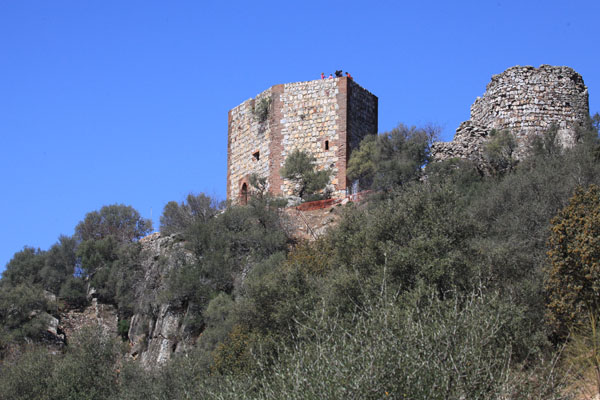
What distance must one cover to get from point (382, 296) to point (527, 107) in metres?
15.9

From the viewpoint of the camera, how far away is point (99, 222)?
35.1 meters

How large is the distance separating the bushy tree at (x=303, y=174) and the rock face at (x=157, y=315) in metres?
4.87

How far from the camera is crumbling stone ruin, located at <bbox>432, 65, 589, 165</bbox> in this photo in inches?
1022

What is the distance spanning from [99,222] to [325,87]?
12.6 metres

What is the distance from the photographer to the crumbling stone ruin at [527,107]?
2597 centimetres

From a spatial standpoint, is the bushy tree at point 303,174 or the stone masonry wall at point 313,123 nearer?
the bushy tree at point 303,174

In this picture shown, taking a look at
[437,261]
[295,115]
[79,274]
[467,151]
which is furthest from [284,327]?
[79,274]

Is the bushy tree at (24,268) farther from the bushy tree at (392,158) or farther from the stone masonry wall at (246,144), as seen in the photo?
the bushy tree at (392,158)

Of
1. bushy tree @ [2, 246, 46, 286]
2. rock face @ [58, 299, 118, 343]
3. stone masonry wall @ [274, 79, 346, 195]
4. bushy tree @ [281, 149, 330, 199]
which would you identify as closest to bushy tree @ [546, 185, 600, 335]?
bushy tree @ [281, 149, 330, 199]

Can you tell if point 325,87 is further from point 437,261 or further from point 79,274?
point 437,261

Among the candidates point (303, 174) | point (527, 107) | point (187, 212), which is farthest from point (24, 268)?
point (527, 107)

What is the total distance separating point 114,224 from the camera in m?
34.8

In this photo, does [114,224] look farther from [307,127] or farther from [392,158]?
[392,158]

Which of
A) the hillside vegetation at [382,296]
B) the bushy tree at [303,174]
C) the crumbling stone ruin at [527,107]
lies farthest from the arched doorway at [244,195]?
the crumbling stone ruin at [527,107]
